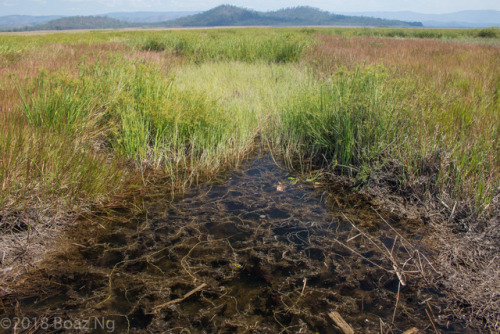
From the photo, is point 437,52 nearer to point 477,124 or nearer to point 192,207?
point 477,124

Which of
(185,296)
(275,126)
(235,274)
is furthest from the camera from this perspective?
(275,126)

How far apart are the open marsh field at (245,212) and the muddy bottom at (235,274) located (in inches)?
0.5

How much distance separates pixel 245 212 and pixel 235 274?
3.21 feet

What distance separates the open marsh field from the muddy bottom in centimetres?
1

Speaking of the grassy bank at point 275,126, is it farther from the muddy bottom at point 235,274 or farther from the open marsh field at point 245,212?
the muddy bottom at point 235,274

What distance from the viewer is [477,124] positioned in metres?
3.59

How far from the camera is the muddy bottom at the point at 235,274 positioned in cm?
206

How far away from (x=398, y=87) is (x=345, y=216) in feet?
7.66

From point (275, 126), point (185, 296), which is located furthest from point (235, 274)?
point (275, 126)

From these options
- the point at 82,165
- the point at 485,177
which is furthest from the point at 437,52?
the point at 82,165

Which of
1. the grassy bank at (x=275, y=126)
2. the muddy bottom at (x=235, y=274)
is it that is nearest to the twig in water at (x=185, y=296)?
the muddy bottom at (x=235, y=274)

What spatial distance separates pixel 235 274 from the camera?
2504 millimetres

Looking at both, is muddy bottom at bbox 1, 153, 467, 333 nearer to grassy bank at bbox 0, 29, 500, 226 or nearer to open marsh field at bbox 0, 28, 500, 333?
open marsh field at bbox 0, 28, 500, 333

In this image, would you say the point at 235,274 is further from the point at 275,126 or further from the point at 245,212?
the point at 275,126
